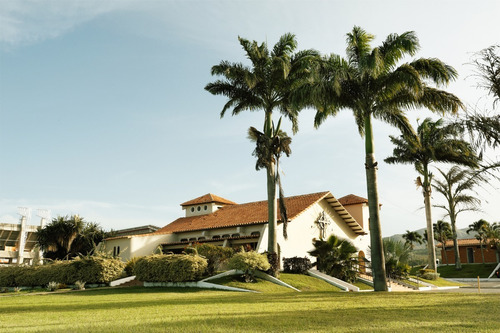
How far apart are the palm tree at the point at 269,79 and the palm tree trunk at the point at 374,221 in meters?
6.60

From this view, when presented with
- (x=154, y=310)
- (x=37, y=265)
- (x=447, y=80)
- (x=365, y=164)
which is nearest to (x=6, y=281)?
(x=37, y=265)

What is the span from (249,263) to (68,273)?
12655mm

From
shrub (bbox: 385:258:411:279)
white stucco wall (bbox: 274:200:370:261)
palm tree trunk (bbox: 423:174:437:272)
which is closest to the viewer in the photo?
shrub (bbox: 385:258:411:279)

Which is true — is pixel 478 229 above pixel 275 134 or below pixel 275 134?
below

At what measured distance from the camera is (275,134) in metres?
28.5

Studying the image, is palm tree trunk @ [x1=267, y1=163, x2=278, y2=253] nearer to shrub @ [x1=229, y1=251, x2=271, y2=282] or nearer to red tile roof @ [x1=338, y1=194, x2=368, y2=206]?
shrub @ [x1=229, y1=251, x2=271, y2=282]

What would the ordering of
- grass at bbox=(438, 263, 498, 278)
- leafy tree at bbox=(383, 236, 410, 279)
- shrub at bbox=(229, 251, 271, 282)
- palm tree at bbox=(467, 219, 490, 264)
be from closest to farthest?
shrub at bbox=(229, 251, 271, 282) → leafy tree at bbox=(383, 236, 410, 279) → grass at bbox=(438, 263, 498, 278) → palm tree at bbox=(467, 219, 490, 264)

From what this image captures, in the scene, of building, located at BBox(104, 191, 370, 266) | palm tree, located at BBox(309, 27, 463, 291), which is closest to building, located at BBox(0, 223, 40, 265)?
building, located at BBox(104, 191, 370, 266)

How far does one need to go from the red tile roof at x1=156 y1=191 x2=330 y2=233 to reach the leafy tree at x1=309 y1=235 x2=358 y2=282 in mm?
4908

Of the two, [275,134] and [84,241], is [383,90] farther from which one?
[84,241]

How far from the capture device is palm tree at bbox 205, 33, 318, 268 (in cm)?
2708

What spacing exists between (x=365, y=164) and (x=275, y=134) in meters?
7.83

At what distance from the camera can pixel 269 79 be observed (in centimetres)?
2797

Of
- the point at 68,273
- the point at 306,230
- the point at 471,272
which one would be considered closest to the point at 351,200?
the point at 306,230
